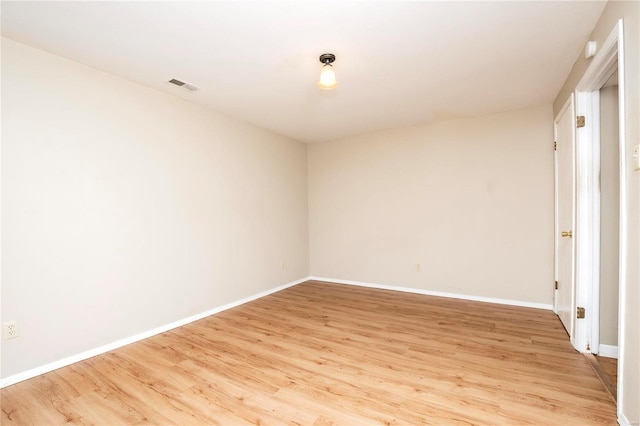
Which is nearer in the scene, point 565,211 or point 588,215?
point 588,215

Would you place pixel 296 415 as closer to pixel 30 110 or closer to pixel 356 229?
pixel 30 110

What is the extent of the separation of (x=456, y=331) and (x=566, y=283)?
1.12 meters

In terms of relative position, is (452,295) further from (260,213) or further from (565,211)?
(260,213)

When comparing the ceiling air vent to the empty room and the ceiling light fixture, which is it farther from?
the ceiling light fixture

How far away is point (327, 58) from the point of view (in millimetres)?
2357

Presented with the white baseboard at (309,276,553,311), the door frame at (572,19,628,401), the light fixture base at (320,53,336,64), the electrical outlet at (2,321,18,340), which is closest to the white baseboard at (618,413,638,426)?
the door frame at (572,19,628,401)

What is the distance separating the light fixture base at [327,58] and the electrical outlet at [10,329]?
297cm

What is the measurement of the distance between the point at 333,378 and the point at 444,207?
290cm

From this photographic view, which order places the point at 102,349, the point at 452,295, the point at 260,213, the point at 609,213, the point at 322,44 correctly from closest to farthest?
1. the point at 322,44
2. the point at 609,213
3. the point at 102,349
4. the point at 452,295
5. the point at 260,213

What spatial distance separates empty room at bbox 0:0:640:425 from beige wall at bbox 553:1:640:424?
15mm

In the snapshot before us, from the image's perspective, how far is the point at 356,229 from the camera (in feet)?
16.1

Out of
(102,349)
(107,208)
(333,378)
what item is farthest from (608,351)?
(107,208)

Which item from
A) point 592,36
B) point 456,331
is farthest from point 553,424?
point 592,36

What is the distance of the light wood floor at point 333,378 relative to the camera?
5.76 ft
